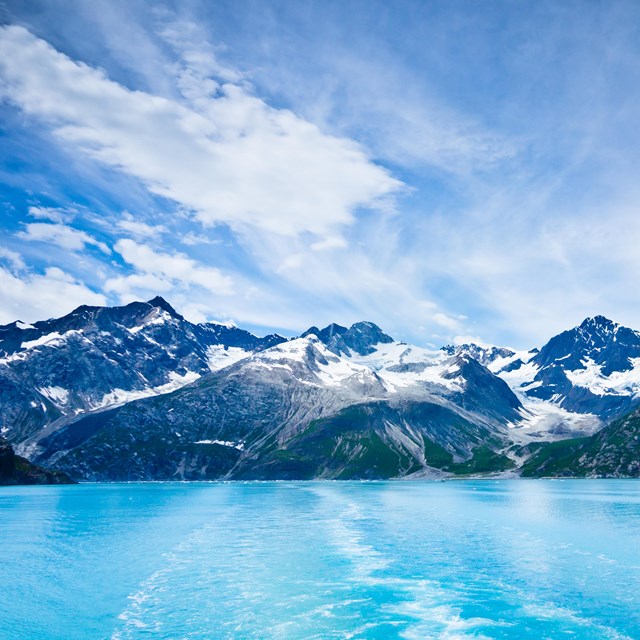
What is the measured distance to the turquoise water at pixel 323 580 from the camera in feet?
174

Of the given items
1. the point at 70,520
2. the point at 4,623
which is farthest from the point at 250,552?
the point at 70,520

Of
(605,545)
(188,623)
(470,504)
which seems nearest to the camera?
(188,623)

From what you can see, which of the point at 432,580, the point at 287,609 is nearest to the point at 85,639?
the point at 287,609

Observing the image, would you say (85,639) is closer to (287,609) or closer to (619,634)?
(287,609)

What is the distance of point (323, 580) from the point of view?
232 feet

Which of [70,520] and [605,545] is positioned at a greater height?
[605,545]

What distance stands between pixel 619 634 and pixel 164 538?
271 ft

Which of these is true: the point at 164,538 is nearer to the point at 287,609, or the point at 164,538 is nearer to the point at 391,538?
the point at 391,538

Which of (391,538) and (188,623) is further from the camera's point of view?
(391,538)

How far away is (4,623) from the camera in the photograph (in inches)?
2188

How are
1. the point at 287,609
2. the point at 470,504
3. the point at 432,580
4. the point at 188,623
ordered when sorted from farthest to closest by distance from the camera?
the point at 470,504 < the point at 432,580 < the point at 287,609 < the point at 188,623

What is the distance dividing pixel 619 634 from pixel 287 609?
3003 cm

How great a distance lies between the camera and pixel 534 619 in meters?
54.8

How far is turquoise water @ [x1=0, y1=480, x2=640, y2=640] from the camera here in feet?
174
